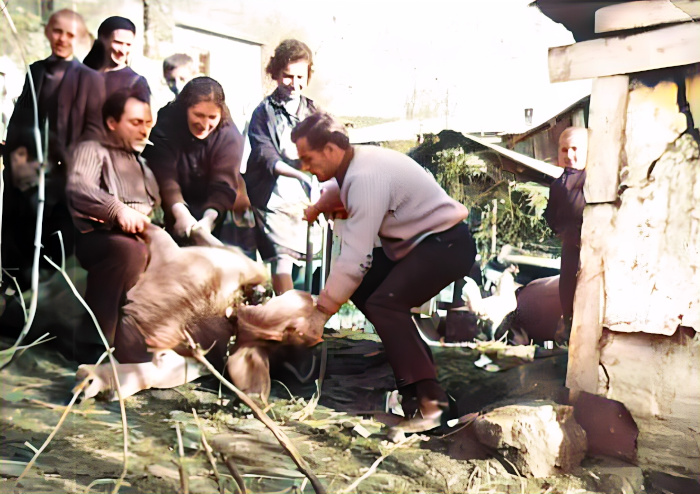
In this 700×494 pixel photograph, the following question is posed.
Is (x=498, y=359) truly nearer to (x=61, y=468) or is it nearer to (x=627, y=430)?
(x=627, y=430)

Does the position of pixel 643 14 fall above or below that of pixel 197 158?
above

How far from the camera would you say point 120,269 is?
13.9ft

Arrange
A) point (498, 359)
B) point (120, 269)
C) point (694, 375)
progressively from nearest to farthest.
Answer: point (694, 375) < point (498, 359) < point (120, 269)

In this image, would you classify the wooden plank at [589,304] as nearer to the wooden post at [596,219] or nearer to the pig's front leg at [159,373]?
the wooden post at [596,219]

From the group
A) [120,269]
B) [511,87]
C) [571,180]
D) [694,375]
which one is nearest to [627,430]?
[694,375]

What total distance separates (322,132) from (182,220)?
0.98 meters

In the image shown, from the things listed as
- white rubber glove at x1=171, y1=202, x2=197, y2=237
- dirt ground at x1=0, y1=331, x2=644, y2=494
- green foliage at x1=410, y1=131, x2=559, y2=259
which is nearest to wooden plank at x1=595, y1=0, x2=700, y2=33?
green foliage at x1=410, y1=131, x2=559, y2=259

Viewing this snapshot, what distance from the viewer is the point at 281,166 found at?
402 centimetres

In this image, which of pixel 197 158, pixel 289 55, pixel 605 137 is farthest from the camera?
pixel 197 158

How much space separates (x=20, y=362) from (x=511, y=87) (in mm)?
3372

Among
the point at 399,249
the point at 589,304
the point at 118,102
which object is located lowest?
the point at 589,304

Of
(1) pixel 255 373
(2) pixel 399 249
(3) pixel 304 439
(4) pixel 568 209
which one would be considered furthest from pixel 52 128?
(4) pixel 568 209

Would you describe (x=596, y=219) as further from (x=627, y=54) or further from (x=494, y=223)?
(x=627, y=54)

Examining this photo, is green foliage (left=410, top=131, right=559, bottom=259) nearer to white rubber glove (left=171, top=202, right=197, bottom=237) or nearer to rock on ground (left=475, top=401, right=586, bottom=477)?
rock on ground (left=475, top=401, right=586, bottom=477)
